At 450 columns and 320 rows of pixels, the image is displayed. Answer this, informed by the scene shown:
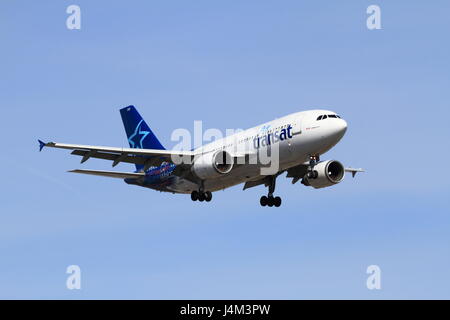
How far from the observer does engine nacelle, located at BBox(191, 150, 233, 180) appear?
2525 inches

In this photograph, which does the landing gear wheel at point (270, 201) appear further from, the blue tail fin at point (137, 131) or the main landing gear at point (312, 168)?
the blue tail fin at point (137, 131)

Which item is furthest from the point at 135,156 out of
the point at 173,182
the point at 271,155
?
the point at 271,155

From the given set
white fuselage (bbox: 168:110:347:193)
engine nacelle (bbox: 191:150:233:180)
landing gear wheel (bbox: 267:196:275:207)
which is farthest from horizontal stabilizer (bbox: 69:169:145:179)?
landing gear wheel (bbox: 267:196:275:207)

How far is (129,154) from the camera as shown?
65.4 metres

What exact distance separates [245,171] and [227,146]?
2.42m

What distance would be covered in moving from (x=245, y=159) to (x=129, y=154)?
7.68m

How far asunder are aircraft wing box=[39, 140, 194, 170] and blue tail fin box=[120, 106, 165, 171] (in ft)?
26.4

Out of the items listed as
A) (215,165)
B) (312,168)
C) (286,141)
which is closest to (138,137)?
(215,165)

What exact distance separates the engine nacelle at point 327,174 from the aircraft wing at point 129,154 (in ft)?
27.6

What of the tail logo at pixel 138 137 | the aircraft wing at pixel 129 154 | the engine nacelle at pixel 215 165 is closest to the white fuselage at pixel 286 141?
the engine nacelle at pixel 215 165

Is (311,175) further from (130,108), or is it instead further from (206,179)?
(130,108)

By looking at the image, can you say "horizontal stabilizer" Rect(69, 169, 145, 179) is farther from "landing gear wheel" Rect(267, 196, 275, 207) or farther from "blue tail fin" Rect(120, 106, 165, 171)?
"landing gear wheel" Rect(267, 196, 275, 207)

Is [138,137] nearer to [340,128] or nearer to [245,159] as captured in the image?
[245,159]

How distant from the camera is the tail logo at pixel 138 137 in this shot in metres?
77.9
